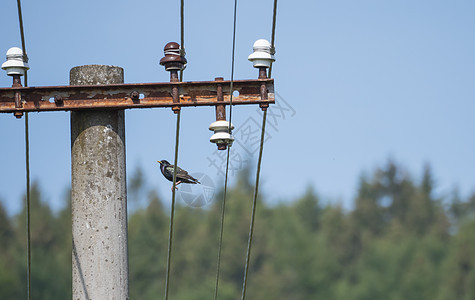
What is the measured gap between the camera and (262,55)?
8320 millimetres

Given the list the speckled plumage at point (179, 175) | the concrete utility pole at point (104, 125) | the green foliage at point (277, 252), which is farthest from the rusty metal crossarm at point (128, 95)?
the green foliage at point (277, 252)

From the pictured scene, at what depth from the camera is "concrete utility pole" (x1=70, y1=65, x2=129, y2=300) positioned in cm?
792

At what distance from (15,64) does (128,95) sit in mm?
959

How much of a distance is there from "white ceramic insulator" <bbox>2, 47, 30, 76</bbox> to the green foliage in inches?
2551

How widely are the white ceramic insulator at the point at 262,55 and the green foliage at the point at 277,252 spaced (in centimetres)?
6513

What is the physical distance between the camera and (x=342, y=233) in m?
95.4

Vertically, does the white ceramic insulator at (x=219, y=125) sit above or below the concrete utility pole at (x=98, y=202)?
above

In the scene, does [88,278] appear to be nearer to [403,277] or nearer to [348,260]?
[403,277]

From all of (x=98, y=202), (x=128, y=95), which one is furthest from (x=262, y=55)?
(x=98, y=202)

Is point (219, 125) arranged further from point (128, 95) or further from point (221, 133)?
point (128, 95)

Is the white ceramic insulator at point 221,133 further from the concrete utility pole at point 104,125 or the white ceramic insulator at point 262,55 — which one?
the white ceramic insulator at point 262,55

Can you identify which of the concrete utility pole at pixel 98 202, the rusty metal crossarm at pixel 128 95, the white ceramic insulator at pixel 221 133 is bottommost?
the concrete utility pole at pixel 98 202

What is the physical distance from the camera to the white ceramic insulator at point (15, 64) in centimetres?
827

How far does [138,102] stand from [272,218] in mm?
88786
